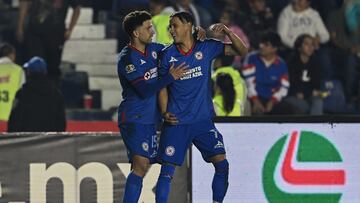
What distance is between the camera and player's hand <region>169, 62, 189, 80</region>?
12.2 m

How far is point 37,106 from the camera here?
51.5ft

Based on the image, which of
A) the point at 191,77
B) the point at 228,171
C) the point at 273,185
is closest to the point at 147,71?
the point at 191,77

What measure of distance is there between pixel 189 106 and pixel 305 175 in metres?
1.79

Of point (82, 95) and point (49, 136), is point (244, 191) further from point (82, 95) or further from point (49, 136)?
point (82, 95)

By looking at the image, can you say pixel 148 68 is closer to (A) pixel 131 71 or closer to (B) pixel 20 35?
(A) pixel 131 71

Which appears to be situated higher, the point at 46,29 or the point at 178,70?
the point at 178,70

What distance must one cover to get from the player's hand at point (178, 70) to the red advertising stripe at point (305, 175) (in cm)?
184

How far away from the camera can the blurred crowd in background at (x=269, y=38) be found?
58.2 ft

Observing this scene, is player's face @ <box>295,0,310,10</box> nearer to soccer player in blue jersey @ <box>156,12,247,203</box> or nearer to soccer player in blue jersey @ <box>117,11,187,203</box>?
soccer player in blue jersey @ <box>156,12,247,203</box>

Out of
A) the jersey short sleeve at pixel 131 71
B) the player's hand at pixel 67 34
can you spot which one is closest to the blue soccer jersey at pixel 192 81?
the jersey short sleeve at pixel 131 71

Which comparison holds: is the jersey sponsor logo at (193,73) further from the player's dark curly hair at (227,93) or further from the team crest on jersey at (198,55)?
the player's dark curly hair at (227,93)

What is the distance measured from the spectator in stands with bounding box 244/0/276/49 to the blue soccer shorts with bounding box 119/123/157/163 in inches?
268

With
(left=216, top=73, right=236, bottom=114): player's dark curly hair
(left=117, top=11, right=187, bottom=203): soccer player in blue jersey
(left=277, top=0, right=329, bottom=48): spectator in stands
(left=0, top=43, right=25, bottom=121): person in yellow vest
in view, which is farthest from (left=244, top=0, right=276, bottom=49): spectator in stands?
(left=117, top=11, right=187, bottom=203): soccer player in blue jersey

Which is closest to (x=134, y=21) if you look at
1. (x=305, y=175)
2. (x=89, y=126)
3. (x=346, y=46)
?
(x=305, y=175)
